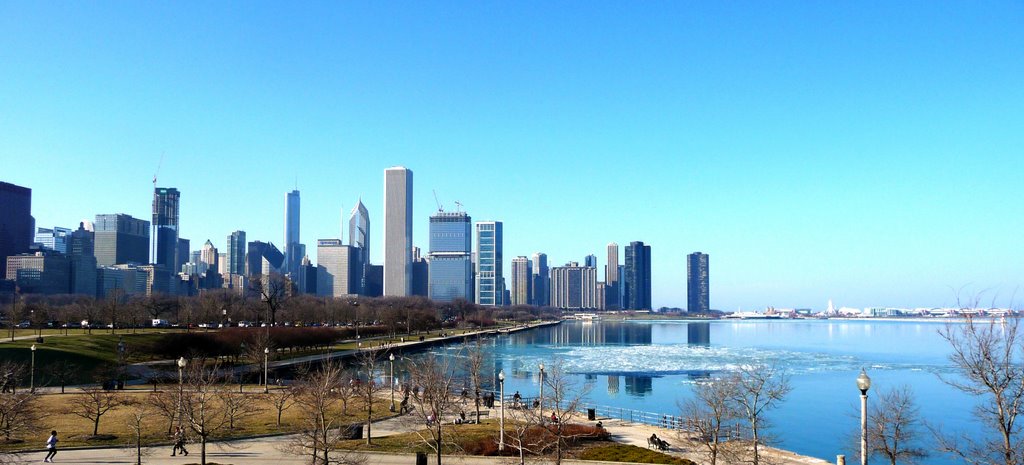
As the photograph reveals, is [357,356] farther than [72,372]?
Yes

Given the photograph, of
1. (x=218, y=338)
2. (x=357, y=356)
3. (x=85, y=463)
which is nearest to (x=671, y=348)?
(x=357, y=356)

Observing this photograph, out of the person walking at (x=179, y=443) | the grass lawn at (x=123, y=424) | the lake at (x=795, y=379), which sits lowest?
the lake at (x=795, y=379)

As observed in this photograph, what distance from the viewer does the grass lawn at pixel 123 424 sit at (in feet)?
114

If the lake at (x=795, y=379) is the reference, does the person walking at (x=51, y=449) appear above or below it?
above

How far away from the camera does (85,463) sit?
98.2 ft

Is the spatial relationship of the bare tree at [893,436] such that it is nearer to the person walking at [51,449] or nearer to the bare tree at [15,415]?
the person walking at [51,449]

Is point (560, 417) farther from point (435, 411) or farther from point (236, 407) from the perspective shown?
point (236, 407)

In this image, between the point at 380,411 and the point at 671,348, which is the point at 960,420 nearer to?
the point at 380,411

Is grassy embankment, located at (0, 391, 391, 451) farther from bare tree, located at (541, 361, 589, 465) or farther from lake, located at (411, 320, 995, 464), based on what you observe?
lake, located at (411, 320, 995, 464)

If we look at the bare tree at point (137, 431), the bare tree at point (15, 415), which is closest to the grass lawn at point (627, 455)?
the bare tree at point (137, 431)

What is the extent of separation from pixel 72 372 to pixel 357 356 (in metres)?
40.4

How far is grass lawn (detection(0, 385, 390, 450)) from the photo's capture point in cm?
3478

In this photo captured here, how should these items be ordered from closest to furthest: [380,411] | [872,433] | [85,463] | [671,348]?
[85,463]
[872,433]
[380,411]
[671,348]

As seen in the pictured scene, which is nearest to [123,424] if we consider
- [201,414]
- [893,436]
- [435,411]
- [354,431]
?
[201,414]
